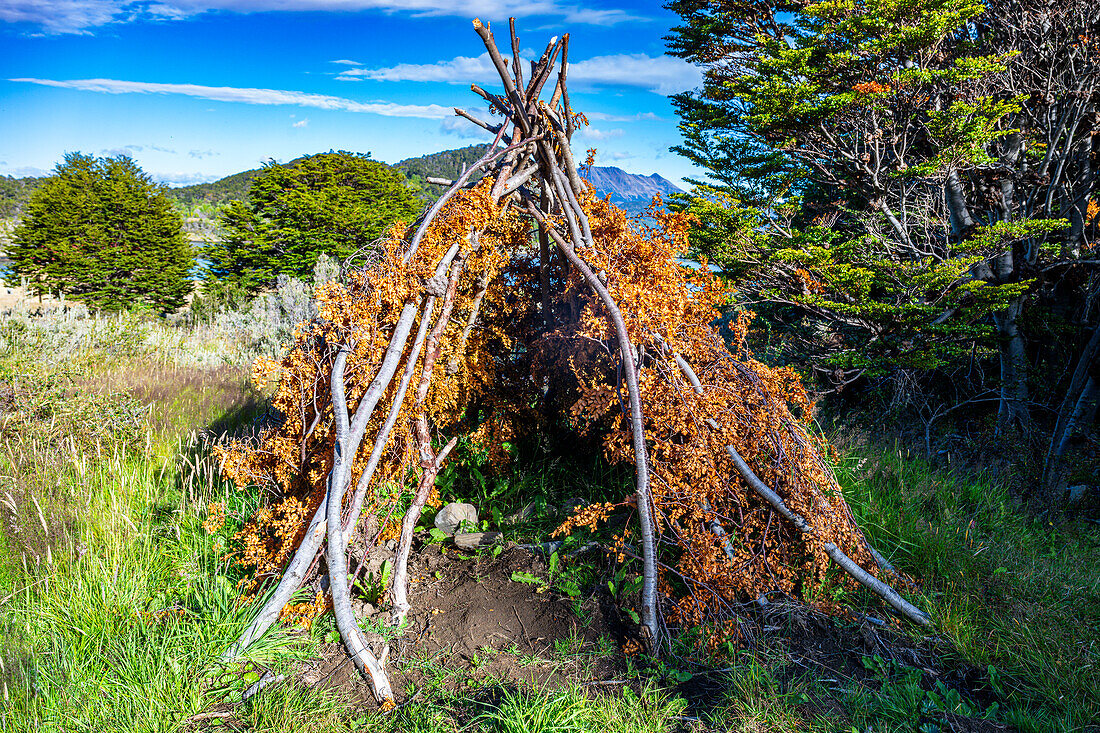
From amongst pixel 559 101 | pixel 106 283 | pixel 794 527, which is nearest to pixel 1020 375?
pixel 794 527

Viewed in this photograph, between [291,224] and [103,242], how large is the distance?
7.01 metres

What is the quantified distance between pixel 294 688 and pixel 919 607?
318cm

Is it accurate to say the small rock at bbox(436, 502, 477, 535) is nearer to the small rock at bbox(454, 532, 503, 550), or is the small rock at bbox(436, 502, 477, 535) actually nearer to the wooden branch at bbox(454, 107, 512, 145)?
the small rock at bbox(454, 532, 503, 550)

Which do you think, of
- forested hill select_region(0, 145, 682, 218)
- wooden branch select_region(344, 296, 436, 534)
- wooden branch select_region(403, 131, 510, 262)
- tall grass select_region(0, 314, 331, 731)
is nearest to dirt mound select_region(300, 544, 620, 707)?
tall grass select_region(0, 314, 331, 731)

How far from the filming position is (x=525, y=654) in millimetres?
2717

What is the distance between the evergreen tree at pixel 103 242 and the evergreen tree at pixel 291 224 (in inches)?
75.2

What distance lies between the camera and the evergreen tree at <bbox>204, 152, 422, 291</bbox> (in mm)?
24688

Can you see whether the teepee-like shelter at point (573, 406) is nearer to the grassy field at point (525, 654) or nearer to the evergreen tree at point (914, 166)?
the grassy field at point (525, 654)

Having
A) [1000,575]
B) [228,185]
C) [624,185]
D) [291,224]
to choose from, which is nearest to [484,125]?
[624,185]

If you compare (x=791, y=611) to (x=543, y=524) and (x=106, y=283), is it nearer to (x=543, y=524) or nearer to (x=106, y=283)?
(x=543, y=524)

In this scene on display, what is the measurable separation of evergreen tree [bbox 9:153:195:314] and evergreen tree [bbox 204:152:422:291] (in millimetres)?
1910

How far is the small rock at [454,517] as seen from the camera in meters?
3.58

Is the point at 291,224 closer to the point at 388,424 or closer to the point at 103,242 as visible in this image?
the point at 103,242

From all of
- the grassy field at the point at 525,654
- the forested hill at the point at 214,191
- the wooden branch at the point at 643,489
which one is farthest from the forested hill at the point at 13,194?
the wooden branch at the point at 643,489
